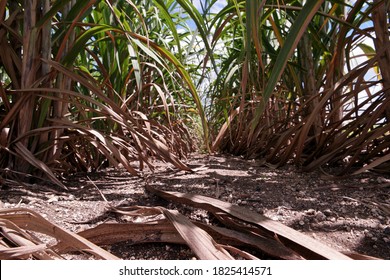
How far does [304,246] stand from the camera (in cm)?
41

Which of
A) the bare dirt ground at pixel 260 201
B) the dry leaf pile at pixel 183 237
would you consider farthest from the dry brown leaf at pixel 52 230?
the bare dirt ground at pixel 260 201

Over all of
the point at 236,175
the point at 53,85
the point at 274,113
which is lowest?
the point at 236,175

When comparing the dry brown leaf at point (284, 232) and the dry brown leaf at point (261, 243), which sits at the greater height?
the dry brown leaf at point (284, 232)

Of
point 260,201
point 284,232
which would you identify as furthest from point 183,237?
point 260,201

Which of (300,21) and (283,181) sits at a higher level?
(300,21)

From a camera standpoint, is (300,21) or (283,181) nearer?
(300,21)

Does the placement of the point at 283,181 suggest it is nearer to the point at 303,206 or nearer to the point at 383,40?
the point at 303,206

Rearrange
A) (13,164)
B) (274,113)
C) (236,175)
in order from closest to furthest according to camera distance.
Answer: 1. (13,164)
2. (236,175)
3. (274,113)

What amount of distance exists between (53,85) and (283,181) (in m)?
0.62

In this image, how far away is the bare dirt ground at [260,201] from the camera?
0.54 m

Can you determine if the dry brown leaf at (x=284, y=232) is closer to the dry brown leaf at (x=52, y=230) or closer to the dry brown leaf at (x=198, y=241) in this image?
the dry brown leaf at (x=198, y=241)

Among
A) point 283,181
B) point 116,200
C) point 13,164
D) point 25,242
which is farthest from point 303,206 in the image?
point 13,164
